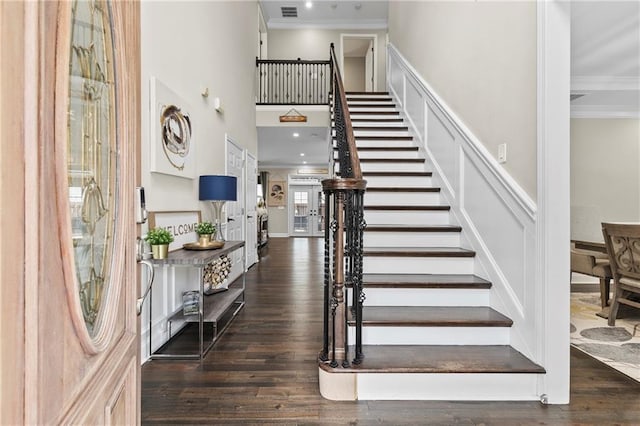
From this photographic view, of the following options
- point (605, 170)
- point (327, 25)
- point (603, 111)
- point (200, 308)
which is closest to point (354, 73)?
point (327, 25)

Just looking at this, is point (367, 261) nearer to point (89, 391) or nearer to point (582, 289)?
point (89, 391)

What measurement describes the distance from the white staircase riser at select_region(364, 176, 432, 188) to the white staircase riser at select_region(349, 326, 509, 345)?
201 cm

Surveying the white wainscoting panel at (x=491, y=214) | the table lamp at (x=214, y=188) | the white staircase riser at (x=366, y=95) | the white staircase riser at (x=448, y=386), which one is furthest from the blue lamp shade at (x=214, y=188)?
the white staircase riser at (x=366, y=95)

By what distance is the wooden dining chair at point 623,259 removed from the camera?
2953 mm

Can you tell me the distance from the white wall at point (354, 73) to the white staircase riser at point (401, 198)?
8257 mm

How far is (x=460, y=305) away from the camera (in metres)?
2.49

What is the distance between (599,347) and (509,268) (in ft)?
3.94

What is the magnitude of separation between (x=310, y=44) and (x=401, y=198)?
273 inches

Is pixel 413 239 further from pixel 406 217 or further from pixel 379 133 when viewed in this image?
pixel 379 133

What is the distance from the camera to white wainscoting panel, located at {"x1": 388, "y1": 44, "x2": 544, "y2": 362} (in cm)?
207

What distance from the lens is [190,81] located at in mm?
3244

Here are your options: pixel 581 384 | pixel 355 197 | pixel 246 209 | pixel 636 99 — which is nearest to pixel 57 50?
pixel 355 197

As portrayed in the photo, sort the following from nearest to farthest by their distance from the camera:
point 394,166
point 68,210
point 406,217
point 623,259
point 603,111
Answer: point 68,210
point 623,259
point 406,217
point 394,166
point 603,111

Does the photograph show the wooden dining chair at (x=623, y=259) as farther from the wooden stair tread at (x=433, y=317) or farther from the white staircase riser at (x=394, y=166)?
the white staircase riser at (x=394, y=166)
